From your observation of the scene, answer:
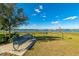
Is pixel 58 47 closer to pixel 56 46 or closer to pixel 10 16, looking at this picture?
pixel 56 46

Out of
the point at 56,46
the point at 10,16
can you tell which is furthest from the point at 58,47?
the point at 10,16

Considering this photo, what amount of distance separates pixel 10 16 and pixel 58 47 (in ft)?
3.56

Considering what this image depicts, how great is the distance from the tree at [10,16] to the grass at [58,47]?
0.56m

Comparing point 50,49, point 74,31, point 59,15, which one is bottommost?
point 50,49

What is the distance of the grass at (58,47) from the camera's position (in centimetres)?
488

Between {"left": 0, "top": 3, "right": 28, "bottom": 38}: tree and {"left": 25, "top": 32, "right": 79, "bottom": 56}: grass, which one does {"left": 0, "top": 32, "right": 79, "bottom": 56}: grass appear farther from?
{"left": 0, "top": 3, "right": 28, "bottom": 38}: tree

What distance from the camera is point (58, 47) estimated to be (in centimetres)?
498

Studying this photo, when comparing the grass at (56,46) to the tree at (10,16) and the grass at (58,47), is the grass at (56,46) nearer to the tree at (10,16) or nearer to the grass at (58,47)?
Answer: the grass at (58,47)

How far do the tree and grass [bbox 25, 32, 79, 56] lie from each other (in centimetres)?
56

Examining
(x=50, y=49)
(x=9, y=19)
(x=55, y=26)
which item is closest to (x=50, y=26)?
(x=55, y=26)

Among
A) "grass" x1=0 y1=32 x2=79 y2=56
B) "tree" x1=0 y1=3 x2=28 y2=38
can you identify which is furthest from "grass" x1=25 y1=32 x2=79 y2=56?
"tree" x1=0 y1=3 x2=28 y2=38

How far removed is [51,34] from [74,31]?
1.47ft

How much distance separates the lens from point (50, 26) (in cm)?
503

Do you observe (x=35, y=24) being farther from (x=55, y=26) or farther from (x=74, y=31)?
(x=74, y=31)
